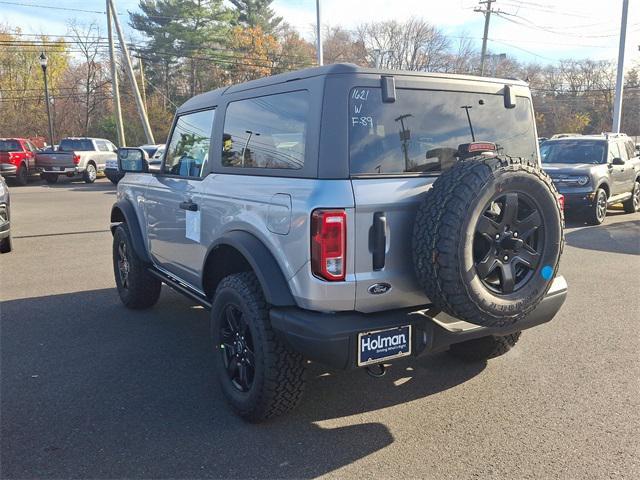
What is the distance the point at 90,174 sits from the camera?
23.0m

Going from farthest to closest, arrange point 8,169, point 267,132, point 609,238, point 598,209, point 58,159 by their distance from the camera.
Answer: point 58,159 → point 8,169 → point 598,209 → point 609,238 → point 267,132

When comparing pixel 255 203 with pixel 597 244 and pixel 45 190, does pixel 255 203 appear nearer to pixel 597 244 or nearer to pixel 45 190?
pixel 597 244

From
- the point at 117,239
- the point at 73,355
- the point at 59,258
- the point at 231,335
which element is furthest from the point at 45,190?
the point at 231,335

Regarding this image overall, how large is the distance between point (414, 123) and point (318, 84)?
60 centimetres

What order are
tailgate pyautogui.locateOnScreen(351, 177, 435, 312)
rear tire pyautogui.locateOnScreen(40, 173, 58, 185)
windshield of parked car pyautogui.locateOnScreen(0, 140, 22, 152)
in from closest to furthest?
tailgate pyautogui.locateOnScreen(351, 177, 435, 312), windshield of parked car pyautogui.locateOnScreen(0, 140, 22, 152), rear tire pyautogui.locateOnScreen(40, 173, 58, 185)

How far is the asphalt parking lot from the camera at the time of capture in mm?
2826

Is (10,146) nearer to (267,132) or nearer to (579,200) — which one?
(579,200)

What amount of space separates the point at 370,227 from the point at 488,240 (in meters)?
0.63

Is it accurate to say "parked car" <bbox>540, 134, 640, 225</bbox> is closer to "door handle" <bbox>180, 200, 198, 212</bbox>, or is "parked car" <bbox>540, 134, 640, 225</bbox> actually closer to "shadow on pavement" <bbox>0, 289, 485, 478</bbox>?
"shadow on pavement" <bbox>0, 289, 485, 478</bbox>

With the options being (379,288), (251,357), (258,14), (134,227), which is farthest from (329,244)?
(258,14)

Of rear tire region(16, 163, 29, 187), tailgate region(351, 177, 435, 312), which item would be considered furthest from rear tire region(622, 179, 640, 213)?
rear tire region(16, 163, 29, 187)

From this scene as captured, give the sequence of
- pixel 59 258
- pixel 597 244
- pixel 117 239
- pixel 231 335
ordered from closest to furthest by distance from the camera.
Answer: pixel 231 335, pixel 117 239, pixel 59 258, pixel 597 244

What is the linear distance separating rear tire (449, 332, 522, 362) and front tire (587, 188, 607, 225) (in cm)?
781

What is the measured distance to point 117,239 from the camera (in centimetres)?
565
